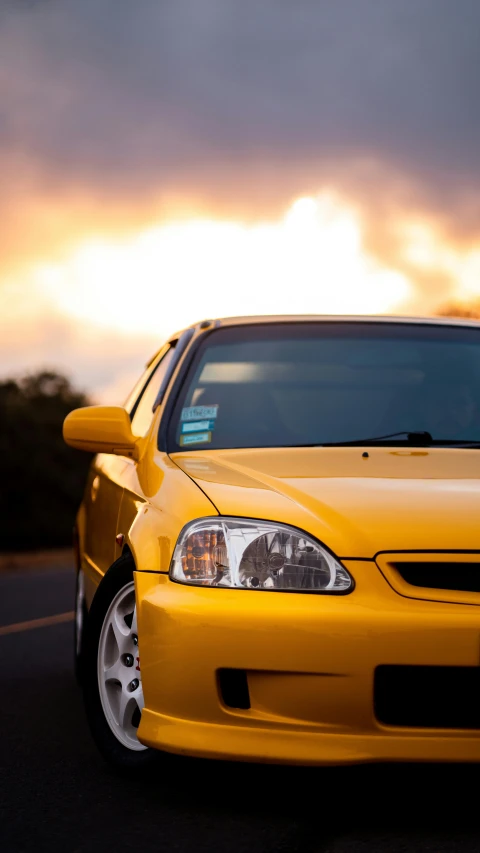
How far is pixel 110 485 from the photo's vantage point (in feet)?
16.3

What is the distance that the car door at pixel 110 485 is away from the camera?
4.62 metres

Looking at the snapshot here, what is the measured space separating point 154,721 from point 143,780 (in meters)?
0.41

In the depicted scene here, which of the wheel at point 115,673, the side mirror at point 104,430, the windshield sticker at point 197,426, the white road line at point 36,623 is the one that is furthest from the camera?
the white road line at point 36,623

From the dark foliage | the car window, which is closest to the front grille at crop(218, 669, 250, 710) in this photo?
the car window

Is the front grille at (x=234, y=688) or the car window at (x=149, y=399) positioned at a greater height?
the car window at (x=149, y=399)

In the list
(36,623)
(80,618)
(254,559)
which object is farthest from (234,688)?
(36,623)

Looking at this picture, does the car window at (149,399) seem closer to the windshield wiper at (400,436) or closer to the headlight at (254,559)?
the windshield wiper at (400,436)

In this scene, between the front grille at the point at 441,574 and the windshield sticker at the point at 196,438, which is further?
the windshield sticker at the point at 196,438

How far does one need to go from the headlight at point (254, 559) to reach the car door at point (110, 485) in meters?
0.82

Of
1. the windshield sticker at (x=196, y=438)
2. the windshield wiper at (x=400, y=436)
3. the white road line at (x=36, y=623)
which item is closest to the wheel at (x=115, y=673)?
the windshield sticker at (x=196, y=438)

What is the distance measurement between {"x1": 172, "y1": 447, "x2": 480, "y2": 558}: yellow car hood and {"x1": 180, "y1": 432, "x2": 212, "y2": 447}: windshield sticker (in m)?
0.22

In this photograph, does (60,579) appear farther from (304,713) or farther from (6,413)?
(6,413)

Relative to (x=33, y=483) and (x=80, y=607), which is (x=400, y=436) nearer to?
(x=80, y=607)

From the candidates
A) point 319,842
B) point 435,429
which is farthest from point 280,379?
point 319,842
